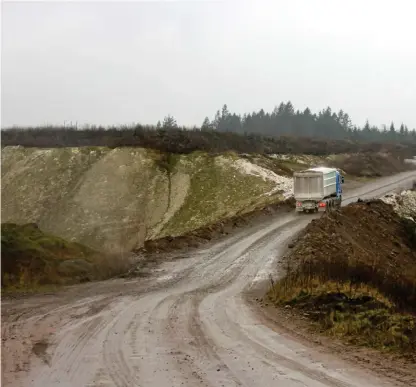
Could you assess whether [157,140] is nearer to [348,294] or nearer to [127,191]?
[127,191]

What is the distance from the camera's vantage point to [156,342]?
10352 millimetres

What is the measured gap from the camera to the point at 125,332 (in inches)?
440

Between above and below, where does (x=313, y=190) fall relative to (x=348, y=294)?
above

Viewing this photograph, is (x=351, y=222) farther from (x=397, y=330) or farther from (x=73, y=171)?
(x=73, y=171)

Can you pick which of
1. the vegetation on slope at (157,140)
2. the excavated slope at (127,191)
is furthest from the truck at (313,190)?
the vegetation on slope at (157,140)

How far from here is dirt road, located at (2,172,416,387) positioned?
8195 millimetres

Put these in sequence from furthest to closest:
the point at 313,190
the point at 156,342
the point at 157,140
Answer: the point at 157,140
the point at 313,190
the point at 156,342

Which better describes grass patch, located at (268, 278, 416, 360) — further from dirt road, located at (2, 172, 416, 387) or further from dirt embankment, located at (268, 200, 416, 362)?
dirt road, located at (2, 172, 416, 387)

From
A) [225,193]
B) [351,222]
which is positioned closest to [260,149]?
[225,193]

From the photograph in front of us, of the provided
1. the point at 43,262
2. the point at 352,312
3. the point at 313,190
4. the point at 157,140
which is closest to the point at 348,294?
the point at 352,312

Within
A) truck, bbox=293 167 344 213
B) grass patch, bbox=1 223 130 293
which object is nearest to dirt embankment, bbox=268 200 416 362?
grass patch, bbox=1 223 130 293

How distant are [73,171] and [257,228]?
3605cm

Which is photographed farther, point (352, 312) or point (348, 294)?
point (348, 294)

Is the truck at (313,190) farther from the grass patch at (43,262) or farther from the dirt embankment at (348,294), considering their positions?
the grass patch at (43,262)
